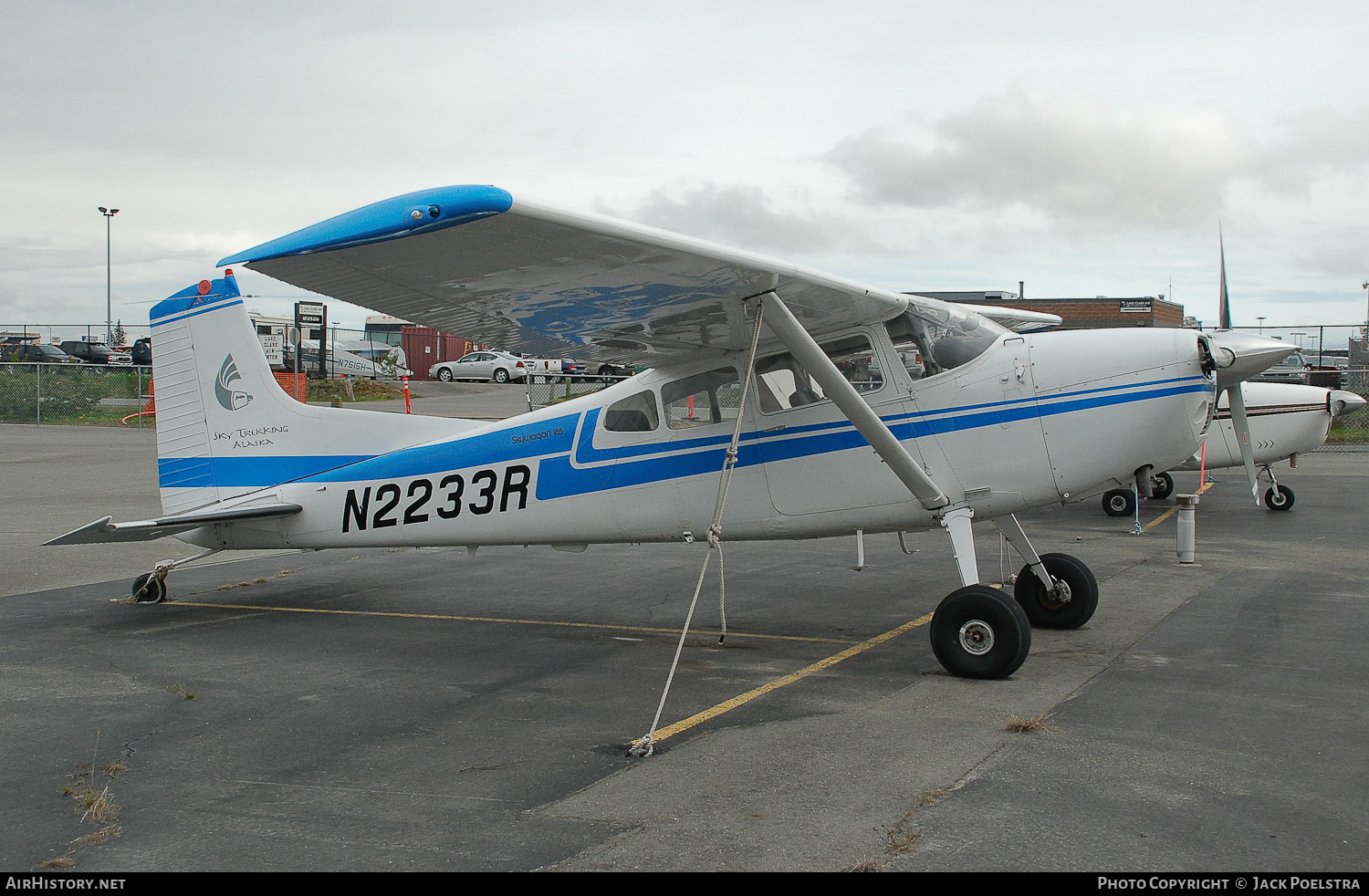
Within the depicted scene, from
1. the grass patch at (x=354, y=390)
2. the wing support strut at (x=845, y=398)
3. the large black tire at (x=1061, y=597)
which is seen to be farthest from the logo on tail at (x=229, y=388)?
the grass patch at (x=354, y=390)

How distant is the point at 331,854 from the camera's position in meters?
4.18

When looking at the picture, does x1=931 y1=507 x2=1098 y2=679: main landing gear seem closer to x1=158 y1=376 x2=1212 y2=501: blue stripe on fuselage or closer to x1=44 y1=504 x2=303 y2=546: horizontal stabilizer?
x1=158 y1=376 x2=1212 y2=501: blue stripe on fuselage

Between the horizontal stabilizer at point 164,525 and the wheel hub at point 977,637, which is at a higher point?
the horizontal stabilizer at point 164,525

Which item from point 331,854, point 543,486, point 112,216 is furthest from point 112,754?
point 112,216

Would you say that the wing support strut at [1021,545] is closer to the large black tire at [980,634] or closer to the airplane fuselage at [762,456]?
the airplane fuselage at [762,456]

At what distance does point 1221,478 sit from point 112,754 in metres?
20.6

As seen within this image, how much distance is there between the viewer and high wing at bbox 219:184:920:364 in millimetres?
5074

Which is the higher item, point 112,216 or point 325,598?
point 112,216

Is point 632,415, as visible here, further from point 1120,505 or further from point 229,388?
point 1120,505

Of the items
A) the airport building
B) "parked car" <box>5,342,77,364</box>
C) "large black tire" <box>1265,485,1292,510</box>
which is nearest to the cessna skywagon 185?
"large black tire" <box>1265,485,1292,510</box>

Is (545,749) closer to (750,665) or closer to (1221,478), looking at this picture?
(750,665)

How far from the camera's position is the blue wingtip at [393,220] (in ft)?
15.7

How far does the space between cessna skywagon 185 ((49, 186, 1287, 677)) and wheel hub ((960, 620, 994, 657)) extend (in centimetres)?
1

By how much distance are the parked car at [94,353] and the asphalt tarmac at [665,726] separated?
48096 millimetres
